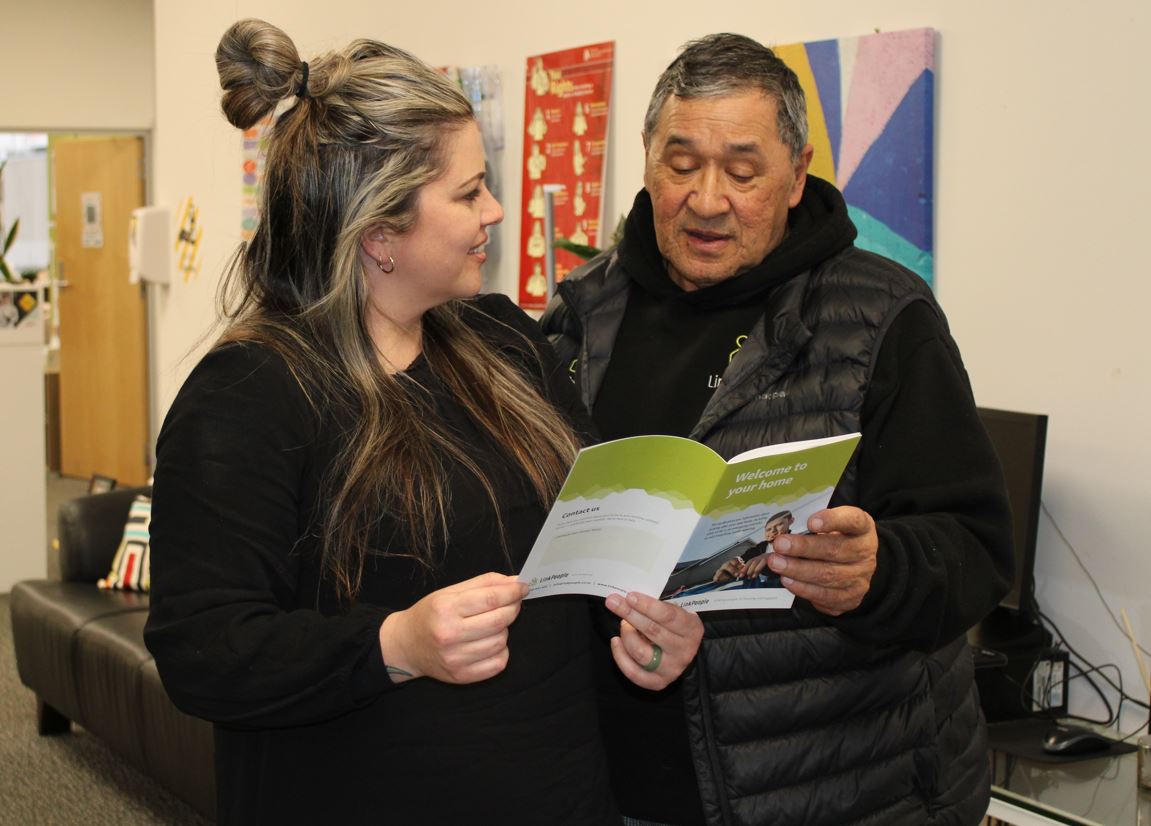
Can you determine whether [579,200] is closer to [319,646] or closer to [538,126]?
[538,126]

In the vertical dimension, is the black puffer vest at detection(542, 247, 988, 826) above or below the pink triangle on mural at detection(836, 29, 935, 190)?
below

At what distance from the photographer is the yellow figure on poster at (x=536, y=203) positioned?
433 cm

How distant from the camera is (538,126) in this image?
4.34 meters

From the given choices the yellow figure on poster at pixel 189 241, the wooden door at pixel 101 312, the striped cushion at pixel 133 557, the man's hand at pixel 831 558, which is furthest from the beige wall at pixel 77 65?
the man's hand at pixel 831 558

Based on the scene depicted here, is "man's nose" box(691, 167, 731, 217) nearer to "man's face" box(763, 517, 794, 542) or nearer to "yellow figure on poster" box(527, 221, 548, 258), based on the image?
"man's face" box(763, 517, 794, 542)

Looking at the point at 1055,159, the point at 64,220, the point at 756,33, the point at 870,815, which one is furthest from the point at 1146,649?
the point at 64,220

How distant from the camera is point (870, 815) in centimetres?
164

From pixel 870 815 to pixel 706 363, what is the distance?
24.9 inches

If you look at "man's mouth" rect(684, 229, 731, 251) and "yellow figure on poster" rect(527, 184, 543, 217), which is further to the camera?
"yellow figure on poster" rect(527, 184, 543, 217)

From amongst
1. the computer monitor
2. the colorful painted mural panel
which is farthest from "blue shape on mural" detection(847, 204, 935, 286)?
the computer monitor

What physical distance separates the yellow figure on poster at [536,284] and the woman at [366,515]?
273 centimetres

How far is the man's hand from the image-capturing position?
1.36m

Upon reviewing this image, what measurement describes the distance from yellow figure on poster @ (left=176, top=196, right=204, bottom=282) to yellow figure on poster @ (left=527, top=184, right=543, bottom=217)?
116 inches

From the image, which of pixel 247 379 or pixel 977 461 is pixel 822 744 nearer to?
pixel 977 461
